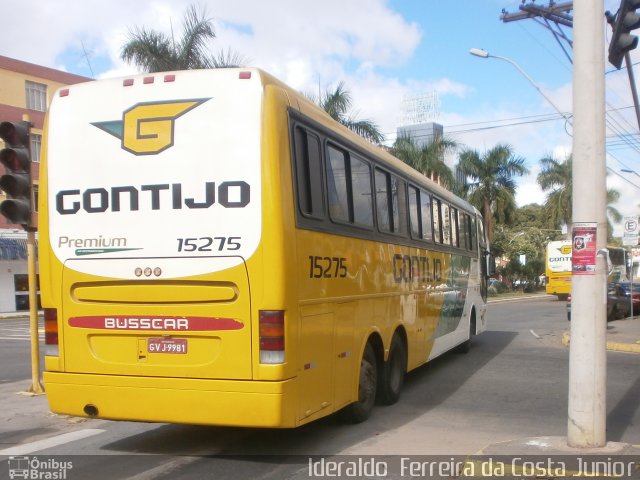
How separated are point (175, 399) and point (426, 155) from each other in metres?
27.8

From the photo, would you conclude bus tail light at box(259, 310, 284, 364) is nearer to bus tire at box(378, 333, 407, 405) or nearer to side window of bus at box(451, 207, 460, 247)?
bus tire at box(378, 333, 407, 405)

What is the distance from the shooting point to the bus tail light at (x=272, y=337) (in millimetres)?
5469

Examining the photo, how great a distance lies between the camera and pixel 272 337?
18.0 ft

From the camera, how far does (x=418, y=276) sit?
9891 millimetres

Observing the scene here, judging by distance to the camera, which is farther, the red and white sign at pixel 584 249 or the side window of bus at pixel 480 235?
the side window of bus at pixel 480 235

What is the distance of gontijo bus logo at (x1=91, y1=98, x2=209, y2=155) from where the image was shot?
231 inches

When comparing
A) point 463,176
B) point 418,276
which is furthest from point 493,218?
point 418,276

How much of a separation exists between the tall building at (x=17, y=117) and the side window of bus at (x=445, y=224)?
90.1ft

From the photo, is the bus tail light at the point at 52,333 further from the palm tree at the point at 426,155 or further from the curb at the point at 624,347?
the palm tree at the point at 426,155

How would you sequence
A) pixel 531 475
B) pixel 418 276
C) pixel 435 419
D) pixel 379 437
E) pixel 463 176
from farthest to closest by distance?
pixel 463 176 → pixel 418 276 → pixel 435 419 → pixel 379 437 → pixel 531 475

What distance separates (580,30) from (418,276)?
473 centimetres

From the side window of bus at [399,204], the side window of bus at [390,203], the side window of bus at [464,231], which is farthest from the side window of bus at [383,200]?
the side window of bus at [464,231]

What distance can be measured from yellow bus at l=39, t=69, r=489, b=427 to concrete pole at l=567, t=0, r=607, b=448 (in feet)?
7.46

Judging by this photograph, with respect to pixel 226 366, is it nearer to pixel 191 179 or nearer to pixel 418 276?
pixel 191 179
